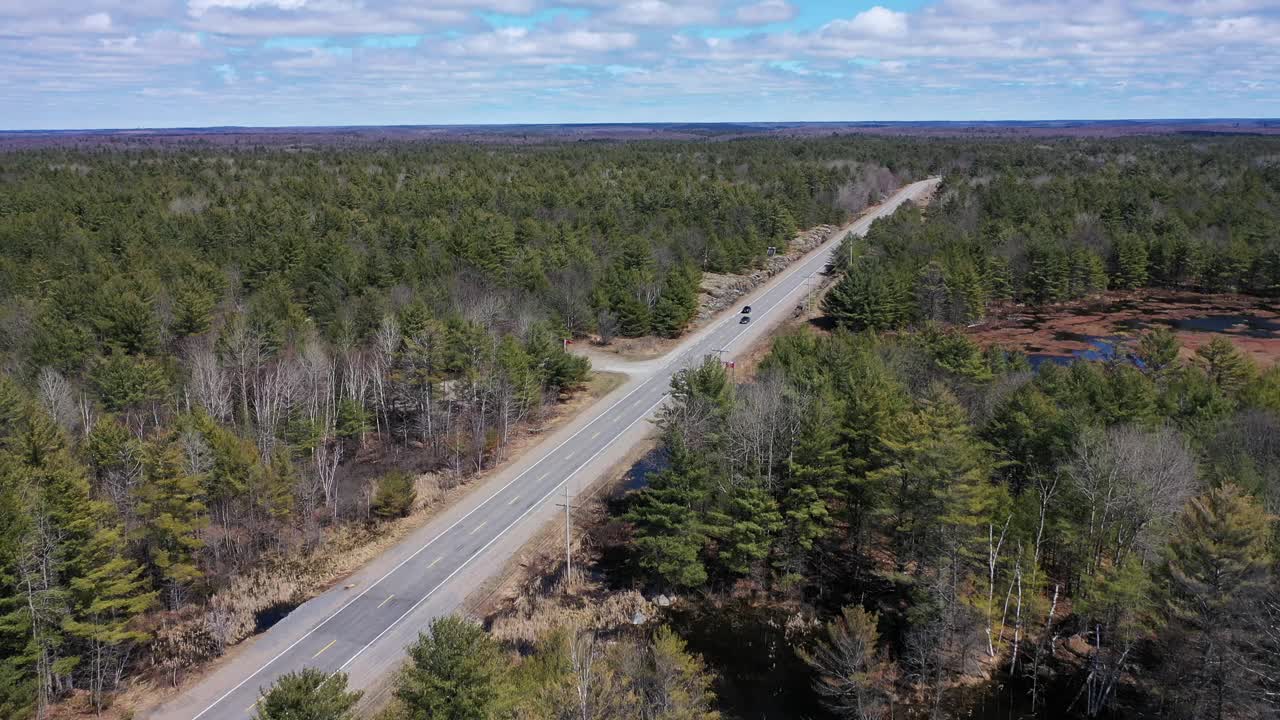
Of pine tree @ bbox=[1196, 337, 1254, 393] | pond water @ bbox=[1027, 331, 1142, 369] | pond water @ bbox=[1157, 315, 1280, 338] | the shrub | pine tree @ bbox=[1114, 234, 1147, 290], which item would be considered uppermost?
pine tree @ bbox=[1114, 234, 1147, 290]

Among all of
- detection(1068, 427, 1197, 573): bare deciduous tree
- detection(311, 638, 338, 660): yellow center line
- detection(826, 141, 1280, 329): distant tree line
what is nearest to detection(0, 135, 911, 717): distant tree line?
detection(311, 638, 338, 660): yellow center line

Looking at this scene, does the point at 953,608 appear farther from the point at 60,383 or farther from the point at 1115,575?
the point at 60,383

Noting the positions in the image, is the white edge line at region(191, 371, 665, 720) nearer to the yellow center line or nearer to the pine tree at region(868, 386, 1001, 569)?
the yellow center line

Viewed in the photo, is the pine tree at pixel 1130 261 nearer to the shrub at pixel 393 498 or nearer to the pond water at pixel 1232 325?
the pond water at pixel 1232 325

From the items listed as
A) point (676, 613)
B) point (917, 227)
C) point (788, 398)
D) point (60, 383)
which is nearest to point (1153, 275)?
point (917, 227)

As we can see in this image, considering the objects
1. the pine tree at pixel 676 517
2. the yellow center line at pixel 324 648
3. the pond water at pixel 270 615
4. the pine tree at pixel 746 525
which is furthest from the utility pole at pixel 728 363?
the yellow center line at pixel 324 648
